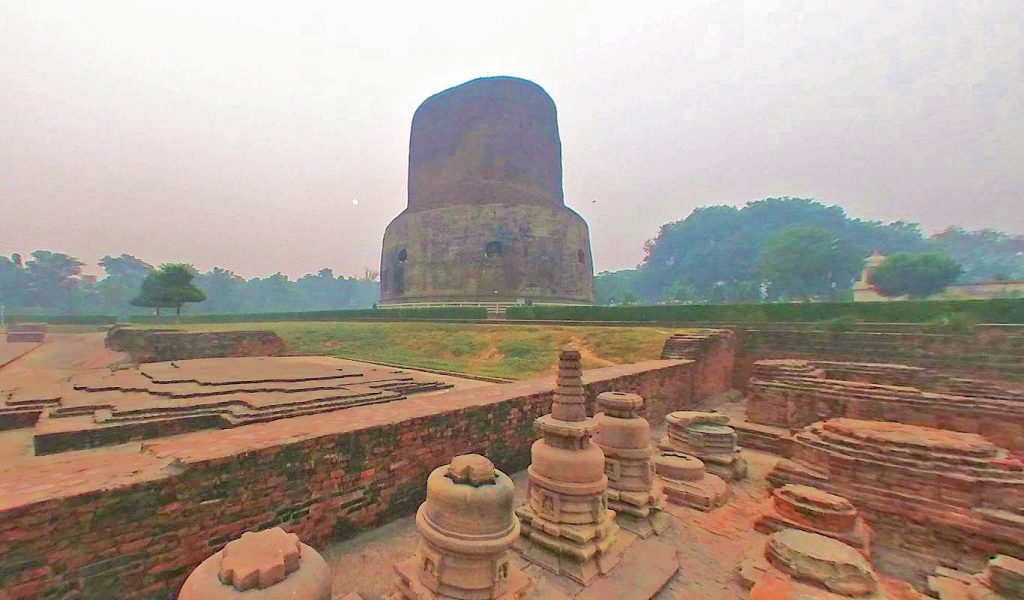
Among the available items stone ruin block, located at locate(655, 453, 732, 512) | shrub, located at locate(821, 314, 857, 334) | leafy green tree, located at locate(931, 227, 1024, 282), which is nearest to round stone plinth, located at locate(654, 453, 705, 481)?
stone ruin block, located at locate(655, 453, 732, 512)

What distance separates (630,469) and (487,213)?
21867 millimetres

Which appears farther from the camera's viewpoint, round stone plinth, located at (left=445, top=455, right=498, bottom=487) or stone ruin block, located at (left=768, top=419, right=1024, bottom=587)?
stone ruin block, located at (left=768, top=419, right=1024, bottom=587)

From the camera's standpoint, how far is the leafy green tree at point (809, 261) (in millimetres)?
29219

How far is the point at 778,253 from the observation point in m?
30.3

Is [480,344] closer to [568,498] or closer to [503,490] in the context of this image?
[568,498]

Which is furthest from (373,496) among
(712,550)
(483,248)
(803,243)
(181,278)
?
(803,243)

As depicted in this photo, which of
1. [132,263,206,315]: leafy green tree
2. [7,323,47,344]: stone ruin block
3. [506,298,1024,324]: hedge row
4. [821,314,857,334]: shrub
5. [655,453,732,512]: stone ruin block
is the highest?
[132,263,206,315]: leafy green tree

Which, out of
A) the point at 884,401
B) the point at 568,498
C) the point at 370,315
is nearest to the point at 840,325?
the point at 884,401

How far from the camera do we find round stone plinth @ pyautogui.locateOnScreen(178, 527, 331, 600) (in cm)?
156

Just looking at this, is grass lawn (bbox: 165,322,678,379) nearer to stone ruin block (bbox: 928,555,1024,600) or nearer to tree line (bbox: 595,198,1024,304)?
stone ruin block (bbox: 928,555,1024,600)

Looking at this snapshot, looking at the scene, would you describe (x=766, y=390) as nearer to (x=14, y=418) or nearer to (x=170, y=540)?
(x=170, y=540)

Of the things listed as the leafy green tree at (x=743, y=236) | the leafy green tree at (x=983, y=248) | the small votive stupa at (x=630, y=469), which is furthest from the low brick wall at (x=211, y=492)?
the leafy green tree at (x=983, y=248)

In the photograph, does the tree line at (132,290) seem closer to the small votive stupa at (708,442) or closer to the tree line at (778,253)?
the small votive stupa at (708,442)

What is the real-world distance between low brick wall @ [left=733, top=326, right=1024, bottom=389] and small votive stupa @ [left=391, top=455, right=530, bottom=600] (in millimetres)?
9738
